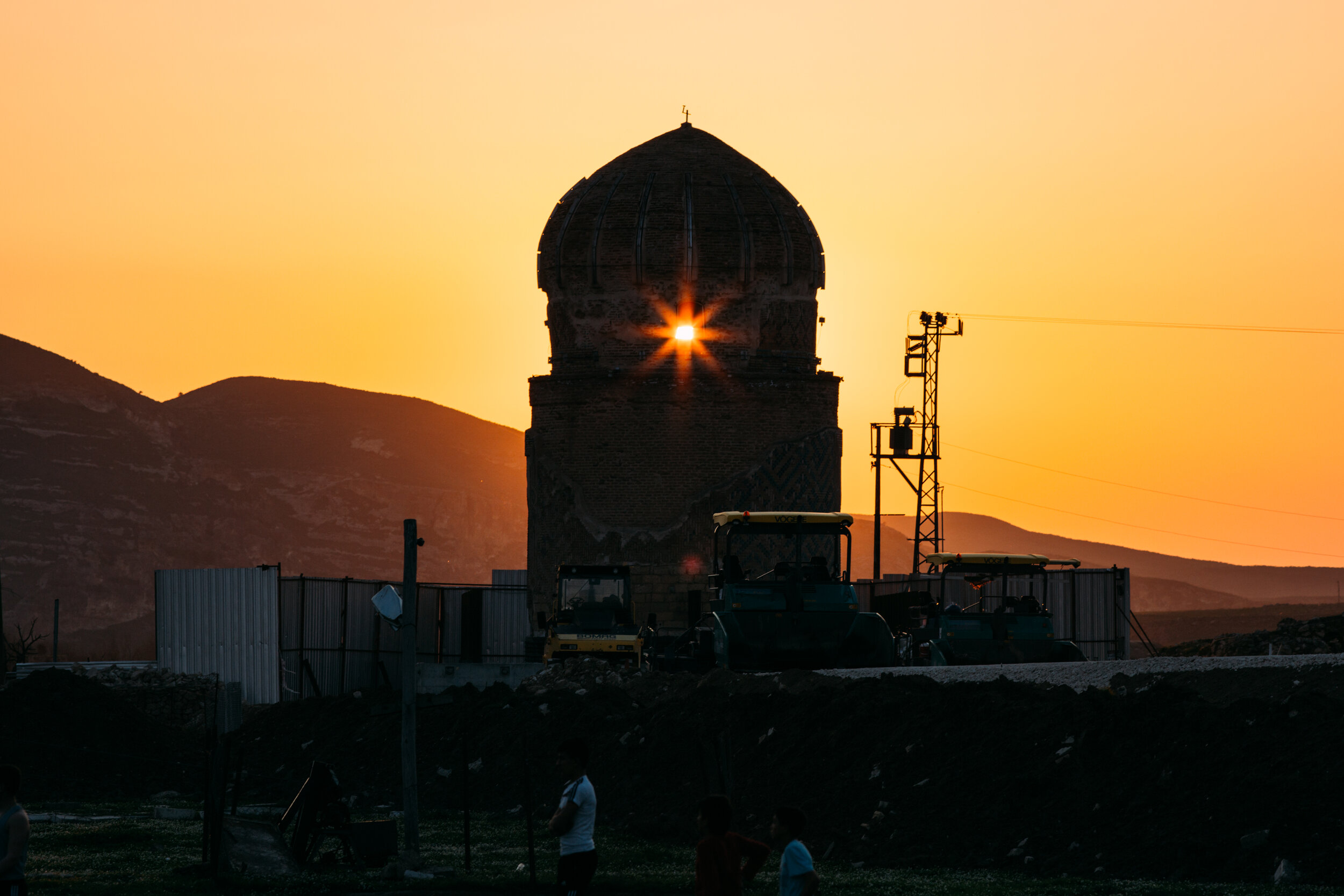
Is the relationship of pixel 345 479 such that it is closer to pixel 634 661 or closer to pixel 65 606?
pixel 65 606

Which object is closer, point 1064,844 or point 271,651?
point 1064,844

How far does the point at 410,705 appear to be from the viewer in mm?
17859

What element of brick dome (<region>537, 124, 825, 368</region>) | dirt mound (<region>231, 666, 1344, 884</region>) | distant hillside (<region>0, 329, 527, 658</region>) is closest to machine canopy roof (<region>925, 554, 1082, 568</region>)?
dirt mound (<region>231, 666, 1344, 884</region>)

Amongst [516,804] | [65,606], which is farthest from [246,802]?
[65,606]

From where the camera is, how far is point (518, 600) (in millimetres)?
44281

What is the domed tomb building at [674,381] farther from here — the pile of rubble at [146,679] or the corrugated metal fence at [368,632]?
the pile of rubble at [146,679]

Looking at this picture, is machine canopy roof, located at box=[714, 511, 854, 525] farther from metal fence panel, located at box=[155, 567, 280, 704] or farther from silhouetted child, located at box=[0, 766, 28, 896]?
silhouetted child, located at box=[0, 766, 28, 896]

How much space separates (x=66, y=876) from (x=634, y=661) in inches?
629

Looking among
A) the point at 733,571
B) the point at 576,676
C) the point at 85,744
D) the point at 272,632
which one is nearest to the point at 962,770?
the point at 733,571

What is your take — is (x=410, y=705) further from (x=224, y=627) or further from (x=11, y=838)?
(x=224, y=627)

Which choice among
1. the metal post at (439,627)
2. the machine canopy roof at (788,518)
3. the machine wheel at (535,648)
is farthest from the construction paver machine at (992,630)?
the metal post at (439,627)

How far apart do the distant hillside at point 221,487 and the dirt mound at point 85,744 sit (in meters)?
94.9

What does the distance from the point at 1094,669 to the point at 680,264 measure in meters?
20.0

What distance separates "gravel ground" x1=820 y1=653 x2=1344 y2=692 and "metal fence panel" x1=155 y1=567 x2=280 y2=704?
40.7ft
